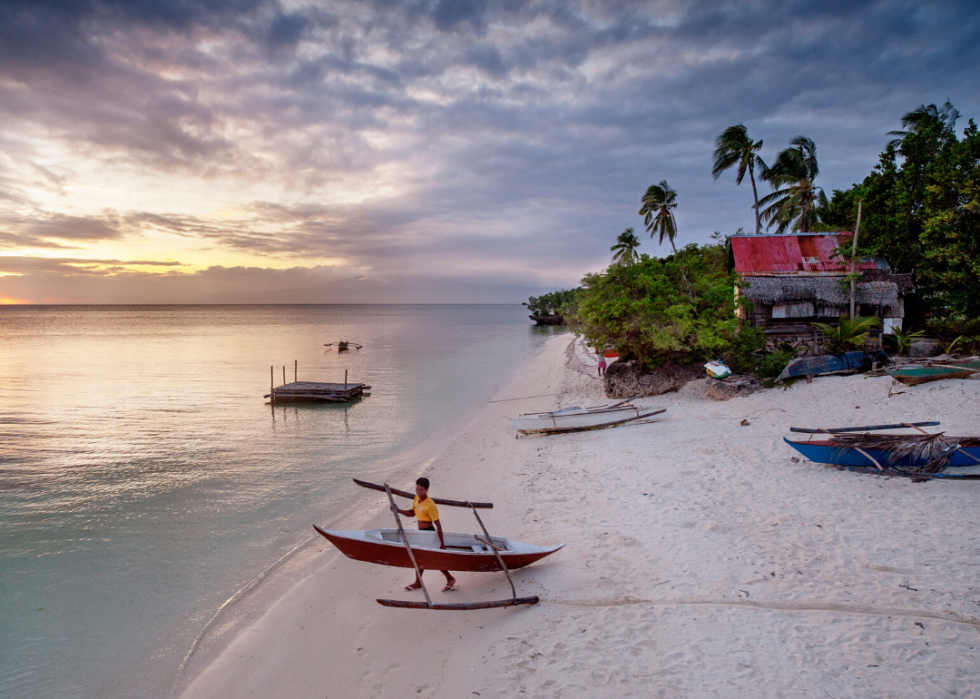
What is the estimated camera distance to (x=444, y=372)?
31844 mm

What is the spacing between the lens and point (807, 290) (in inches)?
747

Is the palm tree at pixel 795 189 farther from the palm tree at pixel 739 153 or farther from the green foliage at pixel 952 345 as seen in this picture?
the green foliage at pixel 952 345

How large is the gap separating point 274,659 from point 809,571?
687 centimetres

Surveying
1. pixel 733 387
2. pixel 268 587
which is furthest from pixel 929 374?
pixel 268 587

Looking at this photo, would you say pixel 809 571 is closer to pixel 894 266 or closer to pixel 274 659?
pixel 274 659

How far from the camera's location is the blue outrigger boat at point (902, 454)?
859cm

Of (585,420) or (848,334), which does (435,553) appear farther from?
(848,334)

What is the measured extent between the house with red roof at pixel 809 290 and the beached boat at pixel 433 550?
54.6 feet

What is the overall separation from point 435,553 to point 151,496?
9.62 m

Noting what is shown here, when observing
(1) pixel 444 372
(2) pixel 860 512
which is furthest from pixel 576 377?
(2) pixel 860 512

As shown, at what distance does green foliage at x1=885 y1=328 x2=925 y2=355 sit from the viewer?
17.6m

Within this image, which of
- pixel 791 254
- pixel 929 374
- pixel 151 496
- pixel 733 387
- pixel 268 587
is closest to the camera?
pixel 268 587

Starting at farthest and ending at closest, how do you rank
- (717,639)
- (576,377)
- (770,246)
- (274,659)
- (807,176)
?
(807,176)
(576,377)
(770,246)
(274,659)
(717,639)

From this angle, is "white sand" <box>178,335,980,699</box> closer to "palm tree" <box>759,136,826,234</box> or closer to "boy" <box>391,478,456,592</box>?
"boy" <box>391,478,456,592</box>
